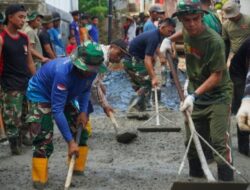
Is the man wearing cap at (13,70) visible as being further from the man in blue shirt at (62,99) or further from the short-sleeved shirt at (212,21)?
the short-sleeved shirt at (212,21)

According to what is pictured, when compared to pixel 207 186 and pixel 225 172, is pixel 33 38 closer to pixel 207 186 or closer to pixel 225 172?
pixel 225 172

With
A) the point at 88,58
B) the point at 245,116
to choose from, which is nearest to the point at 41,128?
the point at 88,58

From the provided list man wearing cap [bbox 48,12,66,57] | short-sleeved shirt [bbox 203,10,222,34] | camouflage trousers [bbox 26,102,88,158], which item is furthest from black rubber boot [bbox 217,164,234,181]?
man wearing cap [bbox 48,12,66,57]

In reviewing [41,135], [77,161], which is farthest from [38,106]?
[77,161]

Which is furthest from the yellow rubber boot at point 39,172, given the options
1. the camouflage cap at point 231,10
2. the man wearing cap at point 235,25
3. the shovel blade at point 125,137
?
the camouflage cap at point 231,10

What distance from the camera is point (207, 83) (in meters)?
6.05

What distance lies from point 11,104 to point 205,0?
268 cm

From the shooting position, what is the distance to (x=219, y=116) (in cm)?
629

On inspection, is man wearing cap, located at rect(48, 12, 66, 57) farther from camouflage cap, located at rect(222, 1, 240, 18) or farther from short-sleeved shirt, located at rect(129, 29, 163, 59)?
camouflage cap, located at rect(222, 1, 240, 18)

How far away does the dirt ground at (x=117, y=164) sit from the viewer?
6.66 m

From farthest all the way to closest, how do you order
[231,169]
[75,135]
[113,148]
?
1. [113,148]
2. [75,135]
3. [231,169]

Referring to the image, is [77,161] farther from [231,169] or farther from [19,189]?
[231,169]

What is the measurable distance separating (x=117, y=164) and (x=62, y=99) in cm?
182

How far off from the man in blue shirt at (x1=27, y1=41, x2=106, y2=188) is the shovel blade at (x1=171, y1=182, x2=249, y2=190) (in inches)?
A: 48.6
